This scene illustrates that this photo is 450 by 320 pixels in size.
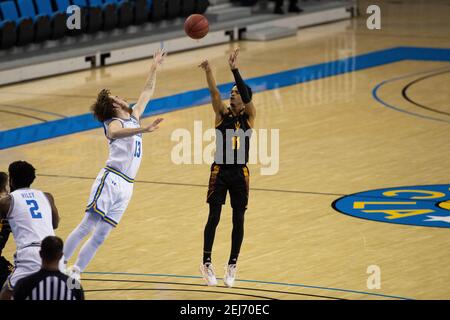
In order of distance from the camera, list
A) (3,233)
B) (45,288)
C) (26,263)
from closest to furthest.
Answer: (45,288) < (26,263) < (3,233)

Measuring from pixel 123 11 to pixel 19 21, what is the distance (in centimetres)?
337

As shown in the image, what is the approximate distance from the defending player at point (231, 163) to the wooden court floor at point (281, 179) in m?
0.36

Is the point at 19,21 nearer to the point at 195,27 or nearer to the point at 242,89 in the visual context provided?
the point at 195,27

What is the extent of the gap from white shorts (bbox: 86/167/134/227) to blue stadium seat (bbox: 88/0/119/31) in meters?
14.9

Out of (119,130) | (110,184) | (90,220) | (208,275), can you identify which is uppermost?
(119,130)

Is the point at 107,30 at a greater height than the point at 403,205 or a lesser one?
greater

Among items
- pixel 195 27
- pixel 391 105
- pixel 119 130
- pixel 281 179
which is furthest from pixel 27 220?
pixel 391 105

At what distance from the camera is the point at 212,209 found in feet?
34.3

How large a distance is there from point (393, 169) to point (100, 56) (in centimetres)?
1051

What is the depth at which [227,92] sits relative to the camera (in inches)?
818

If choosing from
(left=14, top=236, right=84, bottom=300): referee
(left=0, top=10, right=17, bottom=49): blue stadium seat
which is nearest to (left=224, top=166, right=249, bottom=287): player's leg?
(left=14, top=236, right=84, bottom=300): referee

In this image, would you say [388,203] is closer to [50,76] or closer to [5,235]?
[5,235]

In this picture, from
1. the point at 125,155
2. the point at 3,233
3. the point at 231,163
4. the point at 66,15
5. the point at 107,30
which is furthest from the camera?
the point at 107,30

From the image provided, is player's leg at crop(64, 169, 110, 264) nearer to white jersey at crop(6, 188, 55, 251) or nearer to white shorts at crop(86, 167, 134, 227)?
white shorts at crop(86, 167, 134, 227)
